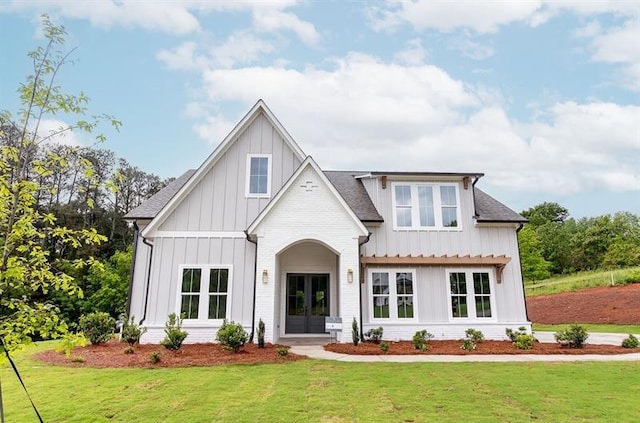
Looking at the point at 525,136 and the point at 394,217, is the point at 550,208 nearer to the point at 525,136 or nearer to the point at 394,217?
the point at 525,136

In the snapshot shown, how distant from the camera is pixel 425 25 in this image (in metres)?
15.5

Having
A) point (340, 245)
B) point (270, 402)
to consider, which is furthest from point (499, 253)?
point (270, 402)

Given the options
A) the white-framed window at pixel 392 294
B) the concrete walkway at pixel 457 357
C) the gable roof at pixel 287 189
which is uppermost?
the gable roof at pixel 287 189

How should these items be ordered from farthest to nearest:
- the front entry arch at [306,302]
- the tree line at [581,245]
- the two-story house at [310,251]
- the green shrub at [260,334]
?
the tree line at [581,245], the front entry arch at [306,302], the two-story house at [310,251], the green shrub at [260,334]

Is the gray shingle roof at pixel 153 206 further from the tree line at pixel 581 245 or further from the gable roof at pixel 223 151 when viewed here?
the tree line at pixel 581 245

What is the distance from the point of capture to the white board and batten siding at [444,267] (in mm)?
13164

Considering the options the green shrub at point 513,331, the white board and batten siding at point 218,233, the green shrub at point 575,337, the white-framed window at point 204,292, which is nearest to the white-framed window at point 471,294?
the green shrub at point 513,331

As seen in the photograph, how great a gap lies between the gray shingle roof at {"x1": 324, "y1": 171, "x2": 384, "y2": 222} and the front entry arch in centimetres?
279

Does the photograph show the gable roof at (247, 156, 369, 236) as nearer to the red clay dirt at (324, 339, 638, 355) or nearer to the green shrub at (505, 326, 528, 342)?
the red clay dirt at (324, 339, 638, 355)

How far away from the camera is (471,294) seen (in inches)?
535

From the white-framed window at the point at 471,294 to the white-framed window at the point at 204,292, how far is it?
8181 millimetres

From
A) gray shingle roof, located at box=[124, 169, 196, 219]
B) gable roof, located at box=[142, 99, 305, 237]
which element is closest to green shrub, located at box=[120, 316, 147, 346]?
gable roof, located at box=[142, 99, 305, 237]

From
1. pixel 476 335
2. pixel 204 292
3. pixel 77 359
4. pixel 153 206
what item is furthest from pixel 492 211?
pixel 77 359

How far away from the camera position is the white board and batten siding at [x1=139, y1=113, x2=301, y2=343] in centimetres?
1229
